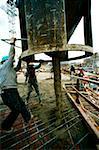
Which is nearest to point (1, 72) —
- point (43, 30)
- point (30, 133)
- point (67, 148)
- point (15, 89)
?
point (15, 89)

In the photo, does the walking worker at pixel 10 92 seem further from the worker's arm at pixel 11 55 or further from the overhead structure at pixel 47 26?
the overhead structure at pixel 47 26

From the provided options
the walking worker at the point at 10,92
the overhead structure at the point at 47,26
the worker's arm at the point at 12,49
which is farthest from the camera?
the worker's arm at the point at 12,49

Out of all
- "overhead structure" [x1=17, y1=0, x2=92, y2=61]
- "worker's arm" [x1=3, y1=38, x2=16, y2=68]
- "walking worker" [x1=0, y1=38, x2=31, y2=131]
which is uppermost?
"overhead structure" [x1=17, y1=0, x2=92, y2=61]

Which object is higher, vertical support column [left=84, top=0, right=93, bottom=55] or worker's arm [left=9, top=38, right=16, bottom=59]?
vertical support column [left=84, top=0, right=93, bottom=55]

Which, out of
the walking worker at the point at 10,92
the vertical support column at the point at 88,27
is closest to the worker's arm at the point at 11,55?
the walking worker at the point at 10,92

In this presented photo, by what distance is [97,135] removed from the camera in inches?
142

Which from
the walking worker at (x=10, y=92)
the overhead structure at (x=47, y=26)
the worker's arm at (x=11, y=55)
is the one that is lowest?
the walking worker at (x=10, y=92)

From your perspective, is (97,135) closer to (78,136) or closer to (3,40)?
(78,136)

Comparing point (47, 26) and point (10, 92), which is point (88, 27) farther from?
point (10, 92)

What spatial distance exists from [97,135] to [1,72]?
2.51 meters

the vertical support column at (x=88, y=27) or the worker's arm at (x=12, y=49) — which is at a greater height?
the vertical support column at (x=88, y=27)

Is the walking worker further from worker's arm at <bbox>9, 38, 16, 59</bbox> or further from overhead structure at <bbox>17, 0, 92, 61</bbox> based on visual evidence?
overhead structure at <bbox>17, 0, 92, 61</bbox>

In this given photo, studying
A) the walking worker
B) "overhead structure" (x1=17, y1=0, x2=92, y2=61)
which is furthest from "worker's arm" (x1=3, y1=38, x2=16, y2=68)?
"overhead structure" (x1=17, y1=0, x2=92, y2=61)

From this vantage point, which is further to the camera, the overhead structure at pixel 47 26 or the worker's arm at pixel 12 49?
the worker's arm at pixel 12 49
